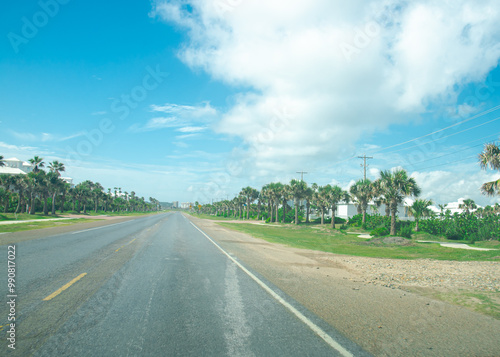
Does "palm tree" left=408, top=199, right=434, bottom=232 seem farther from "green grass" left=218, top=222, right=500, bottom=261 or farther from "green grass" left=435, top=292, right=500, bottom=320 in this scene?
"green grass" left=435, top=292, right=500, bottom=320

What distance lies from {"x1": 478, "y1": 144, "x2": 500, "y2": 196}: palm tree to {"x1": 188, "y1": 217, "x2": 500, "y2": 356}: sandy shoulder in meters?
11.8

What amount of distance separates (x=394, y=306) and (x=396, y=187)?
90.0 ft

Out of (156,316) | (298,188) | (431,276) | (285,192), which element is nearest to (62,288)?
(156,316)

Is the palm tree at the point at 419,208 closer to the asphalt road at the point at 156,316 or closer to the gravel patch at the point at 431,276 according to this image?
the gravel patch at the point at 431,276

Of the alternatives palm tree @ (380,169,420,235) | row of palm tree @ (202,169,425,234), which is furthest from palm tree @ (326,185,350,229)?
palm tree @ (380,169,420,235)

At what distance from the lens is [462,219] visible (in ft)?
104

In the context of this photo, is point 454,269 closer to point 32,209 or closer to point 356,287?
point 356,287

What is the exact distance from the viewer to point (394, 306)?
22.4 ft

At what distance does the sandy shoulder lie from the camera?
4762 mm

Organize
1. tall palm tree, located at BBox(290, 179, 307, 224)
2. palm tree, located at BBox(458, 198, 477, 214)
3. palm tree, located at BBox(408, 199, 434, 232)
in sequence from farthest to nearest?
palm tree, located at BBox(458, 198, 477, 214) < tall palm tree, located at BBox(290, 179, 307, 224) < palm tree, located at BBox(408, 199, 434, 232)

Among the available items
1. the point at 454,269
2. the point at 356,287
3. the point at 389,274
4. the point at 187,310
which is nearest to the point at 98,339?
the point at 187,310

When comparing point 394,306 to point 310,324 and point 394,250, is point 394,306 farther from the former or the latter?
point 394,250

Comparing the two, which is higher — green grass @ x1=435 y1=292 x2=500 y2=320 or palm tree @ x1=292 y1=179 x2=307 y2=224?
palm tree @ x1=292 y1=179 x2=307 y2=224

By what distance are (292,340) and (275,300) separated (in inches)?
87.8
